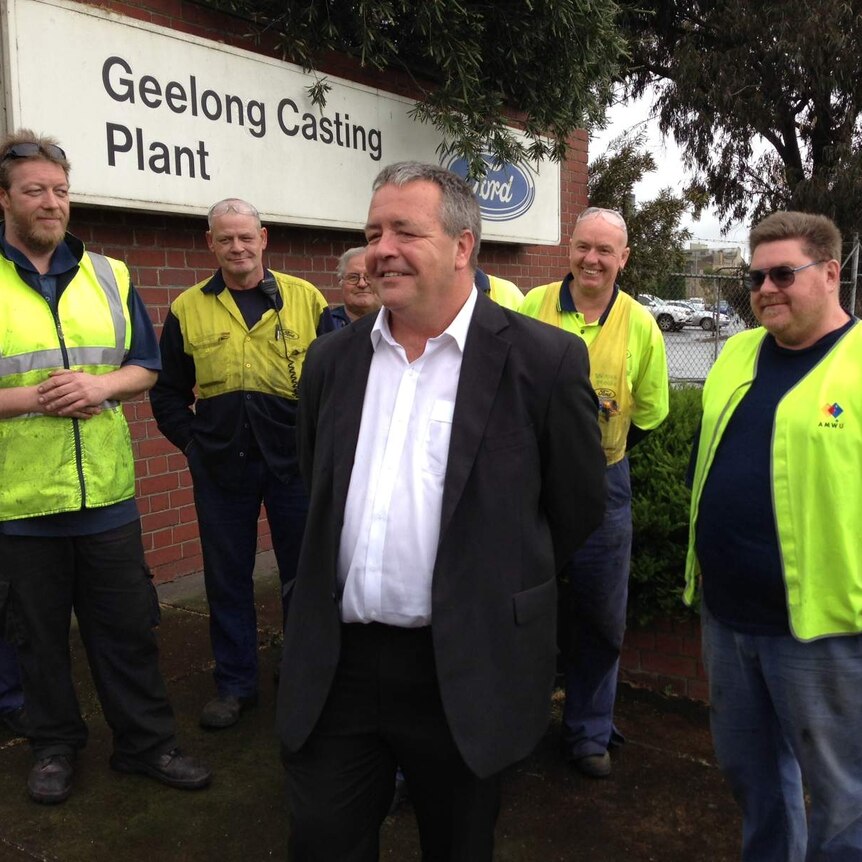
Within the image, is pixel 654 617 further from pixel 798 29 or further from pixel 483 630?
pixel 798 29

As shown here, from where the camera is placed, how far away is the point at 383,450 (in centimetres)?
212

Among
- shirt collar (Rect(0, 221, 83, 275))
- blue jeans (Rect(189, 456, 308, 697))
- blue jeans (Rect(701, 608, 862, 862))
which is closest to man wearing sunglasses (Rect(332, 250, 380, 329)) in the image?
blue jeans (Rect(189, 456, 308, 697))

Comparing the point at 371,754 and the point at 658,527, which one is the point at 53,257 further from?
the point at 658,527

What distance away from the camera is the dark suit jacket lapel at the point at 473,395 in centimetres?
201

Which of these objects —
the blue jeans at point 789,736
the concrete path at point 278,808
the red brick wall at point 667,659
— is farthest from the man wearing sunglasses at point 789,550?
the red brick wall at point 667,659

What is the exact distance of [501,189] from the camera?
737 centimetres

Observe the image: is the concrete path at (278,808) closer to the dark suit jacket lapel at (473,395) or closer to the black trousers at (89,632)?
the black trousers at (89,632)

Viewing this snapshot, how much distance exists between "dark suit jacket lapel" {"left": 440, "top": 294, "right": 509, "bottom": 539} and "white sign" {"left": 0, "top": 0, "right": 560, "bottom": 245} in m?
3.12

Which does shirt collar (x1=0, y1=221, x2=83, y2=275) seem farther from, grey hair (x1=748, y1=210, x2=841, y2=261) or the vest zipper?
Result: grey hair (x1=748, y1=210, x2=841, y2=261)

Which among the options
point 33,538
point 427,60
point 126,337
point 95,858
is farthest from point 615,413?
point 427,60

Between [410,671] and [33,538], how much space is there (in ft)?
5.63

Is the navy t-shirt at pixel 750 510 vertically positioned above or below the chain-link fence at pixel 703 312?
below

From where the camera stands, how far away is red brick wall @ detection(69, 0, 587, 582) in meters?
5.00

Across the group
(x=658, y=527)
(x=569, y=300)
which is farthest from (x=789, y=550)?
(x=658, y=527)
